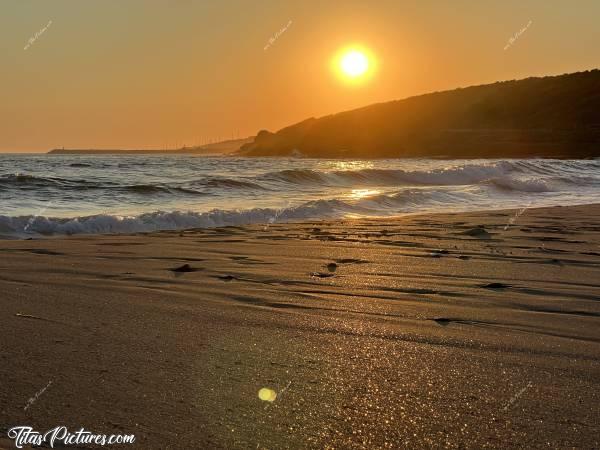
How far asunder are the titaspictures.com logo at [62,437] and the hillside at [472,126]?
6018 cm

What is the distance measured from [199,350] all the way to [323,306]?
1.18m

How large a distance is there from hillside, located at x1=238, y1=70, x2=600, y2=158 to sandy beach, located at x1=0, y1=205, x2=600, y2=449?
187 feet

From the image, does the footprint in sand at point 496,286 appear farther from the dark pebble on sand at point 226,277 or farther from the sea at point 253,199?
the sea at point 253,199

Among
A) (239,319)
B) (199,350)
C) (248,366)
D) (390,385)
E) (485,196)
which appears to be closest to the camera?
(390,385)

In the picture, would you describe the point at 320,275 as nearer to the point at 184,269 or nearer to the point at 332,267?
the point at 332,267

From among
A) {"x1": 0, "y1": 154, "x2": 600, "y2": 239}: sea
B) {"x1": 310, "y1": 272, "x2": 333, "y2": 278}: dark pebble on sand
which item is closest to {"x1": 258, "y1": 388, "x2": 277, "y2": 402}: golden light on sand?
{"x1": 310, "y1": 272, "x2": 333, "y2": 278}: dark pebble on sand

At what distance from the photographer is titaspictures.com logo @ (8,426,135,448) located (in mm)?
2113

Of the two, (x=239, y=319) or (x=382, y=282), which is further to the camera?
(x=382, y=282)

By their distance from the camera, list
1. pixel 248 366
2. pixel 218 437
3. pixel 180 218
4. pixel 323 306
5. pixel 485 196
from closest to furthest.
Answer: pixel 218 437, pixel 248 366, pixel 323 306, pixel 180 218, pixel 485 196

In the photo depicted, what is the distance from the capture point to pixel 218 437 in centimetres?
218

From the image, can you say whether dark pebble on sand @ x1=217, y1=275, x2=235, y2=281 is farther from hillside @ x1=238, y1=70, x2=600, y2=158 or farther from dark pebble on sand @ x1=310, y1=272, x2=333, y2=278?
hillside @ x1=238, y1=70, x2=600, y2=158

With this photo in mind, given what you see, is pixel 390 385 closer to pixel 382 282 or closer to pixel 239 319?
pixel 239 319

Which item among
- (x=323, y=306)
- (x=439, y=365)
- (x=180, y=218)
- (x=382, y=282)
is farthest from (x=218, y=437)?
(x=180, y=218)

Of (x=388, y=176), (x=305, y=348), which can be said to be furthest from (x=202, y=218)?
(x=388, y=176)
